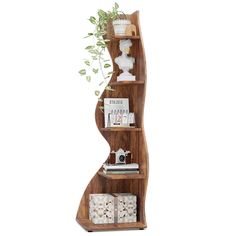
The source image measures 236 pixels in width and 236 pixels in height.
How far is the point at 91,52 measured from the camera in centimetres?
534

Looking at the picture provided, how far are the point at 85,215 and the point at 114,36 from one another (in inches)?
54.7

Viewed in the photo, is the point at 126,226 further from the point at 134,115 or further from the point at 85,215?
the point at 134,115

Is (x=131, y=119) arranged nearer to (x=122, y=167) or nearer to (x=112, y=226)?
(x=122, y=167)

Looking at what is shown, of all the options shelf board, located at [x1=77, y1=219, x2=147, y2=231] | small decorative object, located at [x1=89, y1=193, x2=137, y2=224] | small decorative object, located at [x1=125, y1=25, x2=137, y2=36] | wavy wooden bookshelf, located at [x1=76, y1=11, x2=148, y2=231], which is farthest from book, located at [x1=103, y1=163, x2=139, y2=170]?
small decorative object, located at [x1=125, y1=25, x2=137, y2=36]

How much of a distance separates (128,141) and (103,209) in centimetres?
57

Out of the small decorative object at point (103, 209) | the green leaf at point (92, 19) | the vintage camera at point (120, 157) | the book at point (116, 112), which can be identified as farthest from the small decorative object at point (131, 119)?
the green leaf at point (92, 19)

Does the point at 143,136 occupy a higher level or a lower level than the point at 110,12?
lower

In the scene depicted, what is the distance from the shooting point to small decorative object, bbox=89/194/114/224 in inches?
213

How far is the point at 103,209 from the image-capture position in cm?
541

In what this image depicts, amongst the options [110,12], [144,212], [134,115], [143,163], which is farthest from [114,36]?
[144,212]

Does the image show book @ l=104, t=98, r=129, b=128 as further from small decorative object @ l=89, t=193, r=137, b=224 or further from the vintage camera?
small decorative object @ l=89, t=193, r=137, b=224

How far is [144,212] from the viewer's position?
211 inches

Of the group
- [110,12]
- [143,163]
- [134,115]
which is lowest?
[143,163]

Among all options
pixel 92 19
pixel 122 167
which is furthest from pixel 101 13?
pixel 122 167
